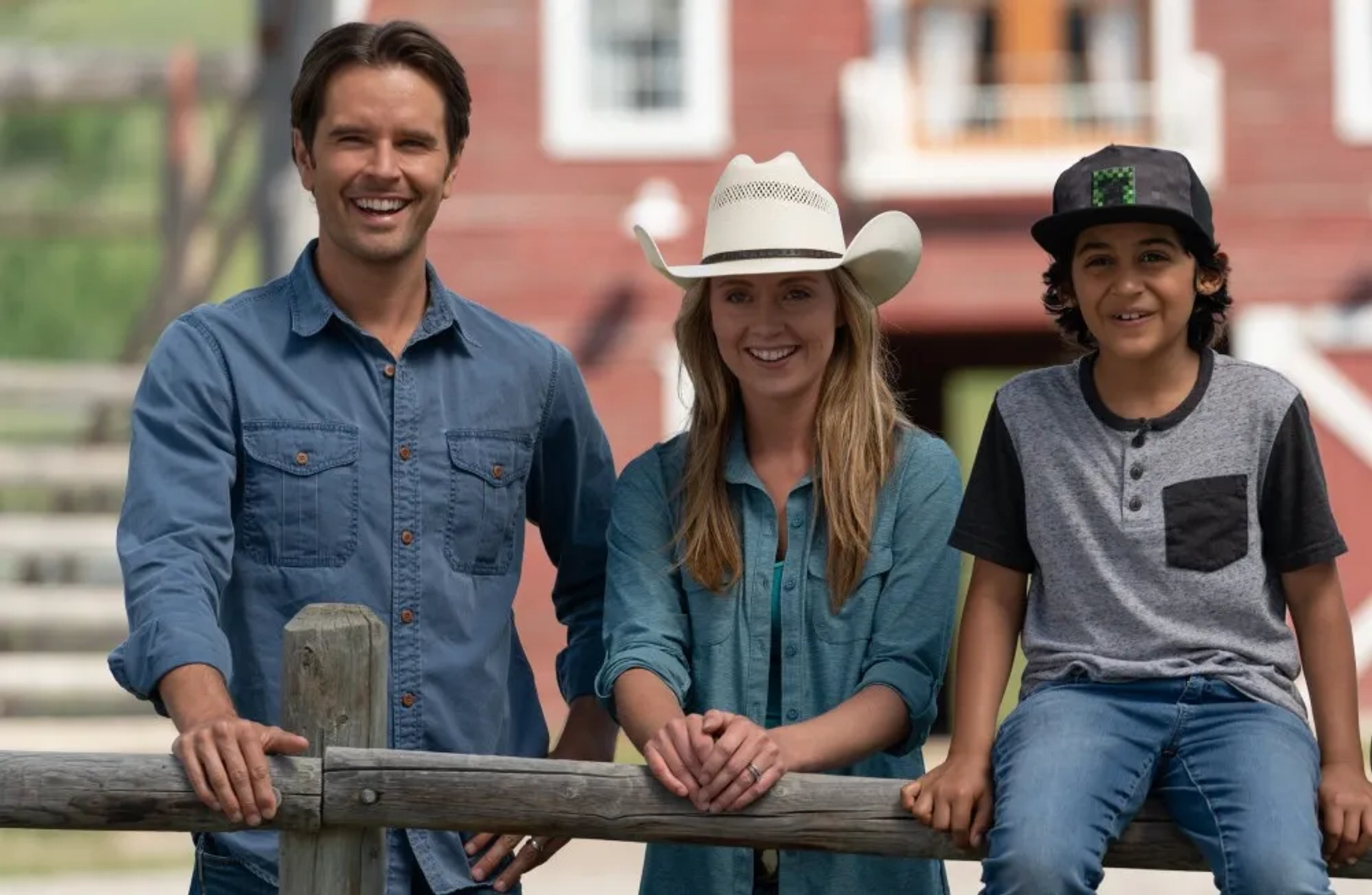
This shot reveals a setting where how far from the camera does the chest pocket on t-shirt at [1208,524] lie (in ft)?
10.5

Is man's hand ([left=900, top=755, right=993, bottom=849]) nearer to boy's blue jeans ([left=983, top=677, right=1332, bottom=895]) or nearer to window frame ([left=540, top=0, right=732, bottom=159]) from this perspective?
boy's blue jeans ([left=983, top=677, right=1332, bottom=895])

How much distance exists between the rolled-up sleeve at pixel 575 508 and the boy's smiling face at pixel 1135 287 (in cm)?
87

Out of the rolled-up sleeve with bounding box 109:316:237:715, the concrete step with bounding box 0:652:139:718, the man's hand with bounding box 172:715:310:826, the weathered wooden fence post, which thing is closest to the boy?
the weathered wooden fence post

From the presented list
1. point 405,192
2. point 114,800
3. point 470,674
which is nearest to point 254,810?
point 114,800

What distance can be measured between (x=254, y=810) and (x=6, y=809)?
0.39 metres

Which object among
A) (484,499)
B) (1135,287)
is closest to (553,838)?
(484,499)

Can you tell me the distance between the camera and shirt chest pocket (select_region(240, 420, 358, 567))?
345cm

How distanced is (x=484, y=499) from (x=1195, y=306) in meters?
1.12

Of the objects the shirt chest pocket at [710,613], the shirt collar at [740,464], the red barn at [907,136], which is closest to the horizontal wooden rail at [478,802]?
the shirt chest pocket at [710,613]

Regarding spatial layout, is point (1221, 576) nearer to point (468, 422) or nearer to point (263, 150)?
point (468, 422)

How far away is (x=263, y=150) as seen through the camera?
1349cm

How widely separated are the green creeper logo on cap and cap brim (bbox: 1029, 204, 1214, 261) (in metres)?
0.01

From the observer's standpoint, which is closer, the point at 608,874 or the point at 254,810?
the point at 254,810

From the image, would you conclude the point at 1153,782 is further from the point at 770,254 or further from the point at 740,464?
the point at 770,254
